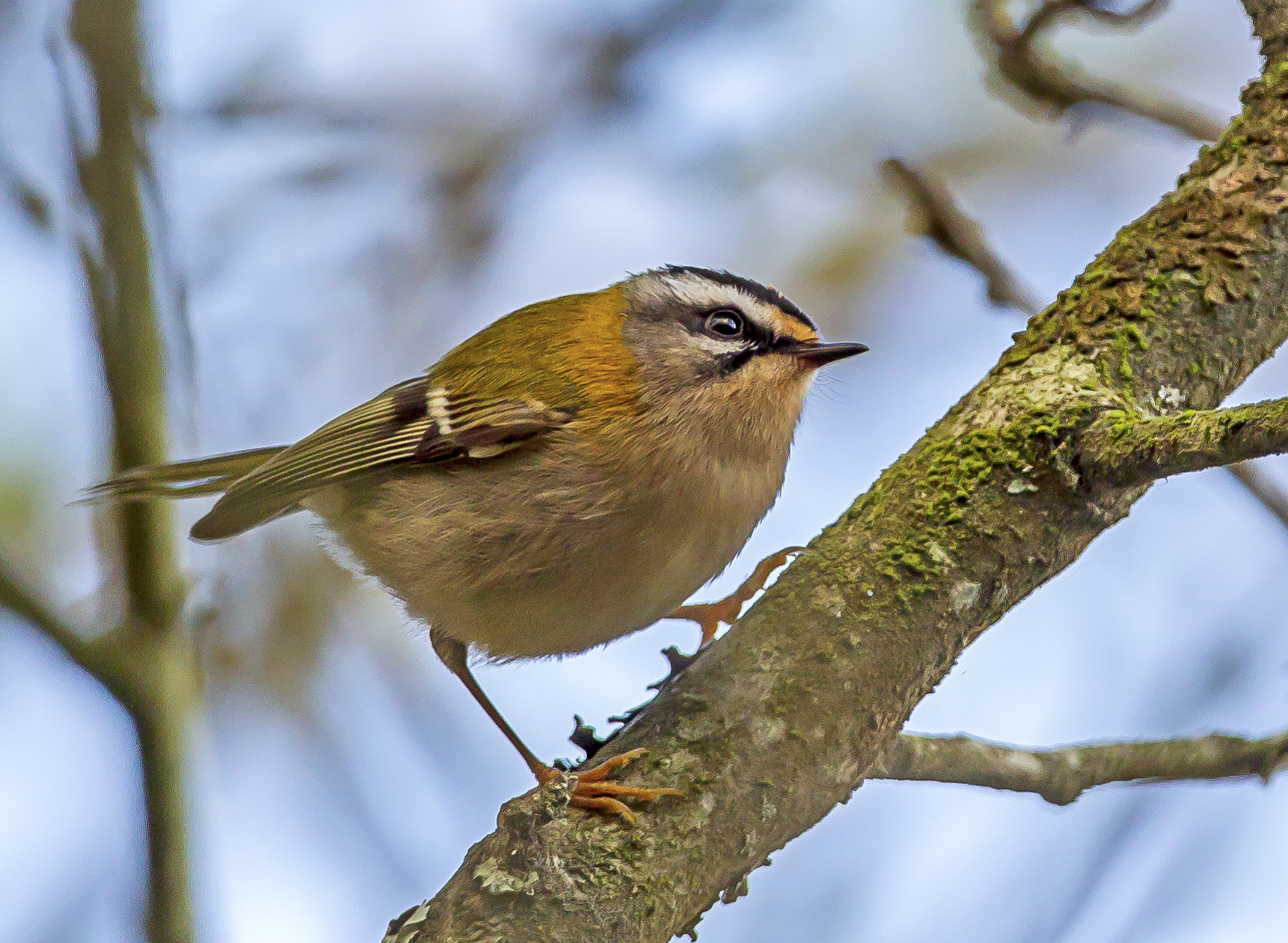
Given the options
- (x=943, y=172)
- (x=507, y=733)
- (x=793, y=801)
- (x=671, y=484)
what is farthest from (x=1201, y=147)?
(x=943, y=172)

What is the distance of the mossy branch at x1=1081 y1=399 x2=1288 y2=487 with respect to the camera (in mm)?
1281

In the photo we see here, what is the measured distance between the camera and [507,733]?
2.37 m

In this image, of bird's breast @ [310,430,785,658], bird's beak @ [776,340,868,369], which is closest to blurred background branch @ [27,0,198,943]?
bird's breast @ [310,430,785,658]

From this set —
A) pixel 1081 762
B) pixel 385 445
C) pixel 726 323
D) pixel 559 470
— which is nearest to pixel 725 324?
pixel 726 323

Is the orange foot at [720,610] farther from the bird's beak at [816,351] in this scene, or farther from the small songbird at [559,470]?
the bird's beak at [816,351]

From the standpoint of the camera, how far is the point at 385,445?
2.57 m

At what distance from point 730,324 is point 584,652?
0.80m

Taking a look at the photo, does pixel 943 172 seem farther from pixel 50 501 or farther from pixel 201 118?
pixel 50 501

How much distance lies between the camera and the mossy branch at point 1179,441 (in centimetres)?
128

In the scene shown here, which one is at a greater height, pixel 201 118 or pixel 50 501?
pixel 201 118

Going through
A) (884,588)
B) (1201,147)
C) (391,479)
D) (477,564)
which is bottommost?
(884,588)

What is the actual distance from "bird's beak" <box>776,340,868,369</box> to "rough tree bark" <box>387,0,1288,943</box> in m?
0.43

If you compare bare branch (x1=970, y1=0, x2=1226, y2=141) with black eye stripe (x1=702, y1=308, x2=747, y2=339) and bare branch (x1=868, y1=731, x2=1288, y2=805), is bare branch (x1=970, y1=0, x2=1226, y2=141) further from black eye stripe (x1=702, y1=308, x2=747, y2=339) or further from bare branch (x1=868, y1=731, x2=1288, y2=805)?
bare branch (x1=868, y1=731, x2=1288, y2=805)

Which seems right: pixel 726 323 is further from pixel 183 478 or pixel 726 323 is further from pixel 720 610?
pixel 183 478
